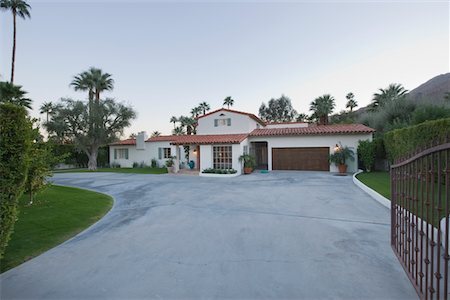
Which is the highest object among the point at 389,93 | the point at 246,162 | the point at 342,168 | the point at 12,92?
the point at 389,93

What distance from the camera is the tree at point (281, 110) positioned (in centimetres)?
4300

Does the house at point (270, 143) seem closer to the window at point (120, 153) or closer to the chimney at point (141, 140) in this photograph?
the chimney at point (141, 140)

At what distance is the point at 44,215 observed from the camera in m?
6.72

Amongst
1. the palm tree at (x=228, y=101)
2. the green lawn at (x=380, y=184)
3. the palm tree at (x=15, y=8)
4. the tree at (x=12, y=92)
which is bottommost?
the green lawn at (x=380, y=184)

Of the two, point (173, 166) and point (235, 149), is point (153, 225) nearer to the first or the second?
point (235, 149)

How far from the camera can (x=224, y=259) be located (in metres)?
3.86

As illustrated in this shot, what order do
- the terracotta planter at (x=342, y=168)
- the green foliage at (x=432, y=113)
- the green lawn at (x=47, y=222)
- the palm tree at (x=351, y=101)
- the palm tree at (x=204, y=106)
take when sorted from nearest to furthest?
1. the green lawn at (x=47, y=222)
2. the green foliage at (x=432, y=113)
3. the terracotta planter at (x=342, y=168)
4. the palm tree at (x=204, y=106)
5. the palm tree at (x=351, y=101)

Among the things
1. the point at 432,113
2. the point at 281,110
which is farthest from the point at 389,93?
the point at 281,110

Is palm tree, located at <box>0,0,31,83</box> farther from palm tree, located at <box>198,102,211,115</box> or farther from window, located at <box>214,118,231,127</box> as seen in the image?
palm tree, located at <box>198,102,211,115</box>

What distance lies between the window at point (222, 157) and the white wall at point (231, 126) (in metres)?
4.13

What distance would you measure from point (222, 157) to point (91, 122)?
15.4 meters

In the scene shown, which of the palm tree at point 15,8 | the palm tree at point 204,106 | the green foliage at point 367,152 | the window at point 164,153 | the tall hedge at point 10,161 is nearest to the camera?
the tall hedge at point 10,161

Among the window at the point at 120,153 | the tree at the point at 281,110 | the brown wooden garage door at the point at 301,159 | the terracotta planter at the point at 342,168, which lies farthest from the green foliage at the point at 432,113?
the window at the point at 120,153

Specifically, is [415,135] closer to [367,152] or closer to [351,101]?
[367,152]
